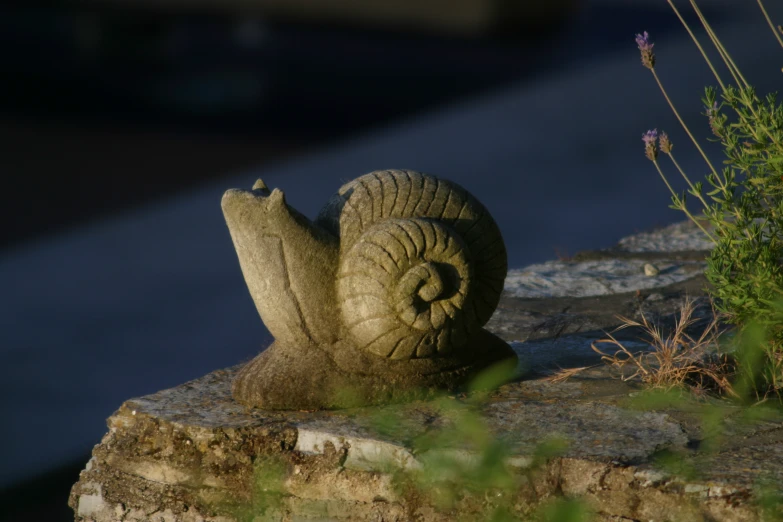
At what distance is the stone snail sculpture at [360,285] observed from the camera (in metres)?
3.00

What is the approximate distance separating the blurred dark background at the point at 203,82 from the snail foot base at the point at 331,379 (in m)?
5.73

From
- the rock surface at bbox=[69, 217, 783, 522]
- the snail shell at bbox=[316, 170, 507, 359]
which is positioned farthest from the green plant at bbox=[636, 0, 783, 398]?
the snail shell at bbox=[316, 170, 507, 359]

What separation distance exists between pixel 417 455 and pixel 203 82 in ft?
26.4

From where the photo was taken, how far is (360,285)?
3020mm

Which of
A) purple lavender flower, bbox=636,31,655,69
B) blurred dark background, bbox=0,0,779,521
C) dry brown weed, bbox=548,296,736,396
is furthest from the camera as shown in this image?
blurred dark background, bbox=0,0,779,521

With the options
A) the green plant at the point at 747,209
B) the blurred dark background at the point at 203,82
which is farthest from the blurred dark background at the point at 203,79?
the green plant at the point at 747,209

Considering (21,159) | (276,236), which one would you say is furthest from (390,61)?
(276,236)

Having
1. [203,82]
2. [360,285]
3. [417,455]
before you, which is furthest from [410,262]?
[203,82]

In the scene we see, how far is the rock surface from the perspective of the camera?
8.53 feet

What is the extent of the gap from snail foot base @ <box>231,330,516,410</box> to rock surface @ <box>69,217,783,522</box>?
43 millimetres

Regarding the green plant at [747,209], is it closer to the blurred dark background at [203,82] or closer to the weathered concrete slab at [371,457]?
the weathered concrete slab at [371,457]

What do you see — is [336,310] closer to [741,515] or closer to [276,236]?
[276,236]

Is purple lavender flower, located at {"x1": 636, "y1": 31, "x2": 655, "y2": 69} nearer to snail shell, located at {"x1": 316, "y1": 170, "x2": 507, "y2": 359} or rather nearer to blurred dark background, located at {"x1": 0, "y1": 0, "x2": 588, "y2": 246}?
snail shell, located at {"x1": 316, "y1": 170, "x2": 507, "y2": 359}

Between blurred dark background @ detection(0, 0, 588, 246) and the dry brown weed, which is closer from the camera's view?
the dry brown weed
